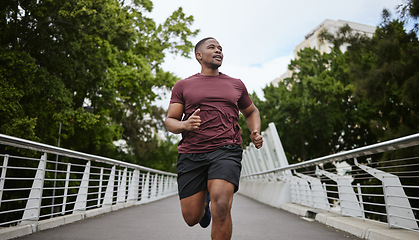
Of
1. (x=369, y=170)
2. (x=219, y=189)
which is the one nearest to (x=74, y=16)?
(x=369, y=170)

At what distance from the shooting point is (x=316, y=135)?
3130 centimetres

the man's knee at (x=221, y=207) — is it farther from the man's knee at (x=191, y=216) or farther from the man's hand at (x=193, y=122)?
the man's hand at (x=193, y=122)

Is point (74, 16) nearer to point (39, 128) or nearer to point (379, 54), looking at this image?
point (39, 128)

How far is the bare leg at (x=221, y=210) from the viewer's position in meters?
3.08

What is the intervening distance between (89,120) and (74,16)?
13.4ft

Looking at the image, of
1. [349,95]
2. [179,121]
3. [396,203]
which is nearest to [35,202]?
[179,121]

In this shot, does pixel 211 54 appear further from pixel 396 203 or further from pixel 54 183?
pixel 54 183

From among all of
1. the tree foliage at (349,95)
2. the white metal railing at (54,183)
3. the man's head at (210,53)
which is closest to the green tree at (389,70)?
the tree foliage at (349,95)

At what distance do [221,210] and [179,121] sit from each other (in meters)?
0.78

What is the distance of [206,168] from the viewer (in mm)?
3316

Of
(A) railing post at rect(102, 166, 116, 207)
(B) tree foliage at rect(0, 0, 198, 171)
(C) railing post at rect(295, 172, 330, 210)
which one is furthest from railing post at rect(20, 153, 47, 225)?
(B) tree foliage at rect(0, 0, 198, 171)

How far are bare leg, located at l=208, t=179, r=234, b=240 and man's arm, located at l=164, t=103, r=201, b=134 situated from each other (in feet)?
1.52

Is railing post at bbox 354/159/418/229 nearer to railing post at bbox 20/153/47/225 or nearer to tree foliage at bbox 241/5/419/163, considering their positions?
railing post at bbox 20/153/47/225

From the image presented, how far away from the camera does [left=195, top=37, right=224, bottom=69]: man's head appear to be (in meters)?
3.53
